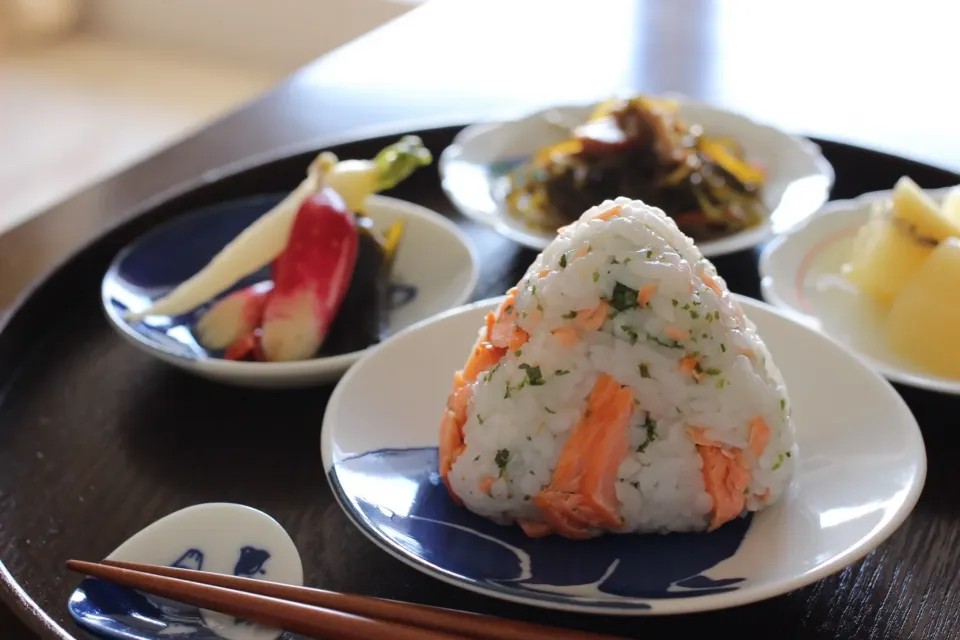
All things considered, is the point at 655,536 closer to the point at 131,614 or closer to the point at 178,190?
the point at 131,614

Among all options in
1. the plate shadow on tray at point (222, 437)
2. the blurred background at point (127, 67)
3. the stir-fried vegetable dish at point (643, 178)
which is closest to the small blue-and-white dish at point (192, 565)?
the plate shadow on tray at point (222, 437)

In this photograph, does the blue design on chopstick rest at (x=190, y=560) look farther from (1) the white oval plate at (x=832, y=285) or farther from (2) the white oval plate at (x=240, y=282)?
(1) the white oval plate at (x=832, y=285)

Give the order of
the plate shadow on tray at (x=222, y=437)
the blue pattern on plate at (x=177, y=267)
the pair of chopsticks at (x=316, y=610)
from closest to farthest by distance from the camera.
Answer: the pair of chopsticks at (x=316, y=610) → the plate shadow on tray at (x=222, y=437) → the blue pattern on plate at (x=177, y=267)

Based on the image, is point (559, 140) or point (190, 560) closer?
point (190, 560)

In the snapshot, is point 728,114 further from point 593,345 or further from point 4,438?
point 4,438

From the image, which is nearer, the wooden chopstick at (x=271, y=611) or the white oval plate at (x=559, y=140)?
the wooden chopstick at (x=271, y=611)

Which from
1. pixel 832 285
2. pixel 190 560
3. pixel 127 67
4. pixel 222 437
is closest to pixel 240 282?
pixel 222 437

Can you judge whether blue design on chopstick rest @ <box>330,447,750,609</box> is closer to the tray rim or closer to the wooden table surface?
the tray rim
